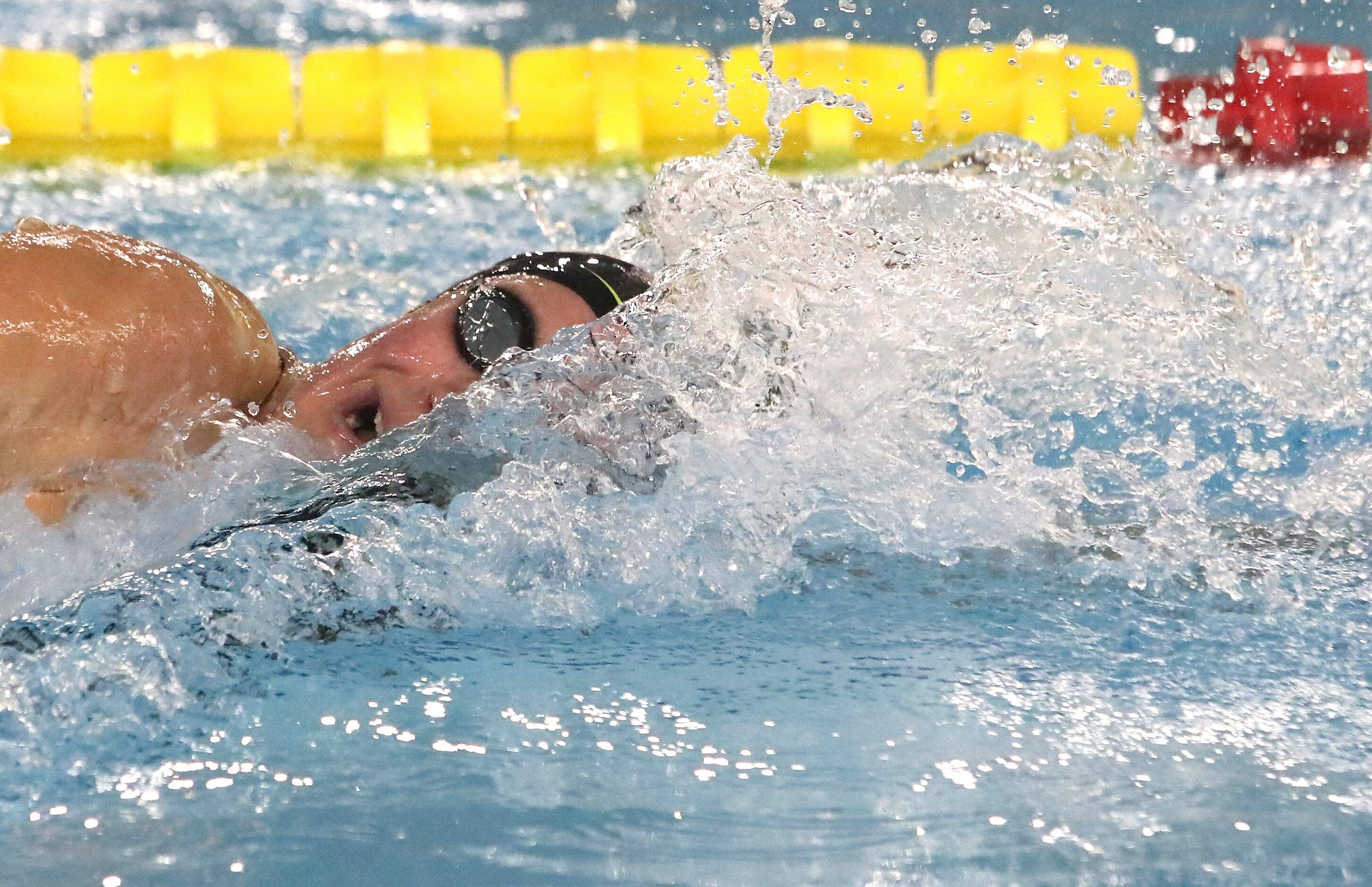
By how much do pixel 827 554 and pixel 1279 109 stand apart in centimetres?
382

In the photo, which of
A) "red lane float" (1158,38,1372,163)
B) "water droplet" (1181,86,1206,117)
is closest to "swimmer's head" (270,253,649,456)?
"red lane float" (1158,38,1372,163)

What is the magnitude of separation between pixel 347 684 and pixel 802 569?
0.46 metres

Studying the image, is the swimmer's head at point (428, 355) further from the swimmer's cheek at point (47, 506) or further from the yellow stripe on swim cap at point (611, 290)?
the swimmer's cheek at point (47, 506)

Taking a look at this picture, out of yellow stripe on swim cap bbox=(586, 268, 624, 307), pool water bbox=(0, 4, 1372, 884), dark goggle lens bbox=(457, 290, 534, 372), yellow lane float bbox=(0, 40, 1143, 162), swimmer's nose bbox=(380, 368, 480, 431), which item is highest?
yellow lane float bbox=(0, 40, 1143, 162)

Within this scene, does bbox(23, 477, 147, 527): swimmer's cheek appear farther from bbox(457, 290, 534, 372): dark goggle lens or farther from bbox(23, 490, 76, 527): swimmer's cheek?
bbox(457, 290, 534, 372): dark goggle lens

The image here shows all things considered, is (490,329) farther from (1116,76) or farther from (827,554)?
(1116,76)

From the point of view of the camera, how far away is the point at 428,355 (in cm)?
143

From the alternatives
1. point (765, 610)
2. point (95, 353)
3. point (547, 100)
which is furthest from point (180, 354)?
point (547, 100)

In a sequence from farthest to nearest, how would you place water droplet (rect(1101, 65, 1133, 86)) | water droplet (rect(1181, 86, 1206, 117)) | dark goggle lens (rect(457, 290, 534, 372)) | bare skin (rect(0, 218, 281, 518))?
1. water droplet (rect(1181, 86, 1206, 117))
2. water droplet (rect(1101, 65, 1133, 86))
3. dark goggle lens (rect(457, 290, 534, 372))
4. bare skin (rect(0, 218, 281, 518))


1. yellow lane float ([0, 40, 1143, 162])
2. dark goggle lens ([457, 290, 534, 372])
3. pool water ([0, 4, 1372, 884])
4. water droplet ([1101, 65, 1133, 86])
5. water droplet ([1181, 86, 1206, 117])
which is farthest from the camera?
water droplet ([1181, 86, 1206, 117])

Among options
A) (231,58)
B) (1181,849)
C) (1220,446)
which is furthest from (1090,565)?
→ (231,58)

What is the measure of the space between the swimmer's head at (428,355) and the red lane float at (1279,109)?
3.59m

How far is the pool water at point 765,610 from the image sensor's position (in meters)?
0.85

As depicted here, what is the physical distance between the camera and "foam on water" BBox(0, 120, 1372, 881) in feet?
3.02
